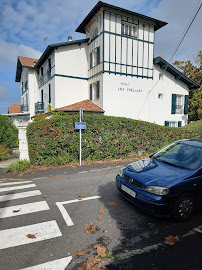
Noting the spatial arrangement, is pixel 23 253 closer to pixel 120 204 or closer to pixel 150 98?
pixel 120 204

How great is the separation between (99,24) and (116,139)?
11817 mm

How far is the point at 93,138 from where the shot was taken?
942 cm

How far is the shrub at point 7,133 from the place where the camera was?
10.5 metres

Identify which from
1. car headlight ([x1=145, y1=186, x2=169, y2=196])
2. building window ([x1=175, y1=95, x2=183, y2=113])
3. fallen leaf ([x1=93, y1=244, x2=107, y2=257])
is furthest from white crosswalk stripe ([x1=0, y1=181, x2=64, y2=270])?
building window ([x1=175, y1=95, x2=183, y2=113])

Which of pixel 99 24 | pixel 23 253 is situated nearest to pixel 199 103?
pixel 99 24

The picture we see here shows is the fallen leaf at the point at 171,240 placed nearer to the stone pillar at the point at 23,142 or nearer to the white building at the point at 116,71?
the stone pillar at the point at 23,142

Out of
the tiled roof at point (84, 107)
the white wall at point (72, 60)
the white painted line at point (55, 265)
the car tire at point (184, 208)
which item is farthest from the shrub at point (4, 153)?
the white wall at point (72, 60)

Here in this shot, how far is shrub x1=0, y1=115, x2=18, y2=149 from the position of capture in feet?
34.4

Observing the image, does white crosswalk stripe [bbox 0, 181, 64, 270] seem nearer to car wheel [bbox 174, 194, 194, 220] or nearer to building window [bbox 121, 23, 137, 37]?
car wheel [bbox 174, 194, 194, 220]

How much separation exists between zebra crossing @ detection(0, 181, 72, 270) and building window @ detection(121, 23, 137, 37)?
1633 centimetres

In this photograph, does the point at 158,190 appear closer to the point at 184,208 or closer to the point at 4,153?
the point at 184,208

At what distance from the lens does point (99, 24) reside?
16.0m

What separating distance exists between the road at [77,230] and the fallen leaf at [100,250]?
81 mm

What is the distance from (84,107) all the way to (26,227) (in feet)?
45.0
